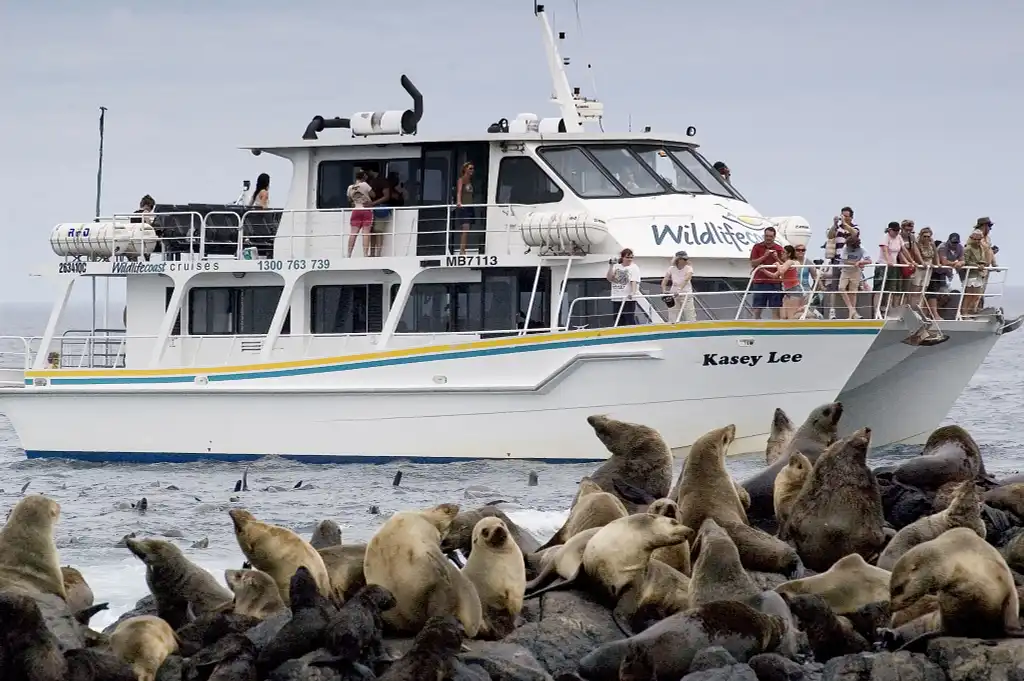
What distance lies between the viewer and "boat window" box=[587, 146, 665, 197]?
23266 millimetres

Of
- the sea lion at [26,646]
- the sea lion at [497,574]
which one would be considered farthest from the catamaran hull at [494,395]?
the sea lion at [26,646]

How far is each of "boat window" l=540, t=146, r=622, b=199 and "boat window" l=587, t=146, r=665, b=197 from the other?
130 mm

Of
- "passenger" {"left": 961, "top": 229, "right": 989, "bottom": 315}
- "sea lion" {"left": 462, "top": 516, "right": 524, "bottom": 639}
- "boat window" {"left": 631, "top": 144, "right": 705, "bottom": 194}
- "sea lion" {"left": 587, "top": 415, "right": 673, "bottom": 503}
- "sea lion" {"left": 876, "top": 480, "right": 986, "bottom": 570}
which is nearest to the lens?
"sea lion" {"left": 462, "top": 516, "right": 524, "bottom": 639}

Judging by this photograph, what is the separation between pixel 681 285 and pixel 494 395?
2671mm

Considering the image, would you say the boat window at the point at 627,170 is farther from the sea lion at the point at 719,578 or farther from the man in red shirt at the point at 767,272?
the sea lion at the point at 719,578

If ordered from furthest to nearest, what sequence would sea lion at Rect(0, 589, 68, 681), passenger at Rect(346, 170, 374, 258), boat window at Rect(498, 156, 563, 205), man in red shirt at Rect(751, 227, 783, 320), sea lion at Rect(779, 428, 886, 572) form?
passenger at Rect(346, 170, 374, 258) → boat window at Rect(498, 156, 563, 205) → man in red shirt at Rect(751, 227, 783, 320) → sea lion at Rect(779, 428, 886, 572) → sea lion at Rect(0, 589, 68, 681)

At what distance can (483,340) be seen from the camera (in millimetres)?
21984

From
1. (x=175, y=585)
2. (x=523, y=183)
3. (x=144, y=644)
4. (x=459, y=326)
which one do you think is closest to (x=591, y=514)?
(x=175, y=585)

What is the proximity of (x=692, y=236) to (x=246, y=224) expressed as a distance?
6501 millimetres

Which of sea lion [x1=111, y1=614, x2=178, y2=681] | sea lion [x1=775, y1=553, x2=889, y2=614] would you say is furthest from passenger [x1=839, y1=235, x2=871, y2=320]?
sea lion [x1=111, y1=614, x2=178, y2=681]

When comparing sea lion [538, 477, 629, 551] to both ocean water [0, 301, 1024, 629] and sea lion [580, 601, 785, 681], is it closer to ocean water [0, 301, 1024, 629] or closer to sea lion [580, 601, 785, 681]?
sea lion [580, 601, 785, 681]

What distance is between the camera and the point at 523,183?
2344 centimetres

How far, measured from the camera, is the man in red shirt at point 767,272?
21234 millimetres

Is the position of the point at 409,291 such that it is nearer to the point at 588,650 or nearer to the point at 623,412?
the point at 623,412
